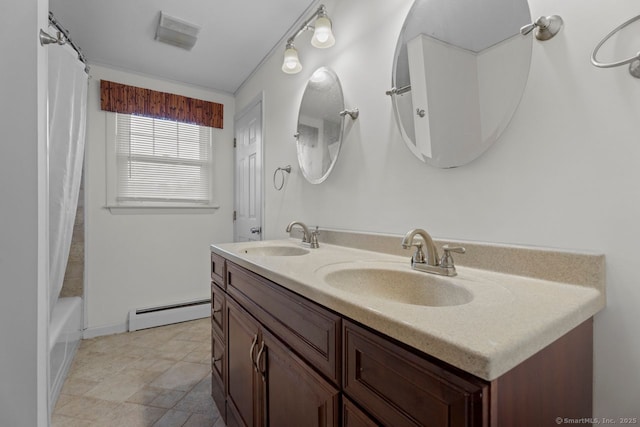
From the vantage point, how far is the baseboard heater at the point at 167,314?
262 centimetres

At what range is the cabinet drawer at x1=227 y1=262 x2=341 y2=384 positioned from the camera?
68 cm

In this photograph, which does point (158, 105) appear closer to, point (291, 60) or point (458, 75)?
point (291, 60)

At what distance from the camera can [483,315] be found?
539 millimetres

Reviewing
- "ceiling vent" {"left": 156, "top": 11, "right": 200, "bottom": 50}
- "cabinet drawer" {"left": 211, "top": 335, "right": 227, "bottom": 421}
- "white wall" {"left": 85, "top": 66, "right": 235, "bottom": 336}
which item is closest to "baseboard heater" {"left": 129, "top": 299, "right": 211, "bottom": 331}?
"white wall" {"left": 85, "top": 66, "right": 235, "bottom": 336}

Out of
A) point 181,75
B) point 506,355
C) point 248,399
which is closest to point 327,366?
point 506,355

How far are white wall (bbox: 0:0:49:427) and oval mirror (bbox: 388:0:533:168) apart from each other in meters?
1.22

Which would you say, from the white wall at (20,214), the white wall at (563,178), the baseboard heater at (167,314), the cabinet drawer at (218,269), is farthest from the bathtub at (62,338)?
the white wall at (563,178)

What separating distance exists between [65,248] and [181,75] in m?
1.83

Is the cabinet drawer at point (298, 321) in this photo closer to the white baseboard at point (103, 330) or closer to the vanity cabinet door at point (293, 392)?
the vanity cabinet door at point (293, 392)

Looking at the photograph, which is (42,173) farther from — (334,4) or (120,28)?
(120,28)

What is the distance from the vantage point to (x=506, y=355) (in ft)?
1.35

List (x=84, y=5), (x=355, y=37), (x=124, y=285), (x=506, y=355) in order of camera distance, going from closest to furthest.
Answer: (x=506, y=355), (x=355, y=37), (x=84, y=5), (x=124, y=285)

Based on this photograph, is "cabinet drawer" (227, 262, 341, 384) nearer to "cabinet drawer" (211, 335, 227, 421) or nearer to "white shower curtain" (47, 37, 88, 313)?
"cabinet drawer" (211, 335, 227, 421)

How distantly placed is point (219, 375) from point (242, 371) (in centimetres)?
44
